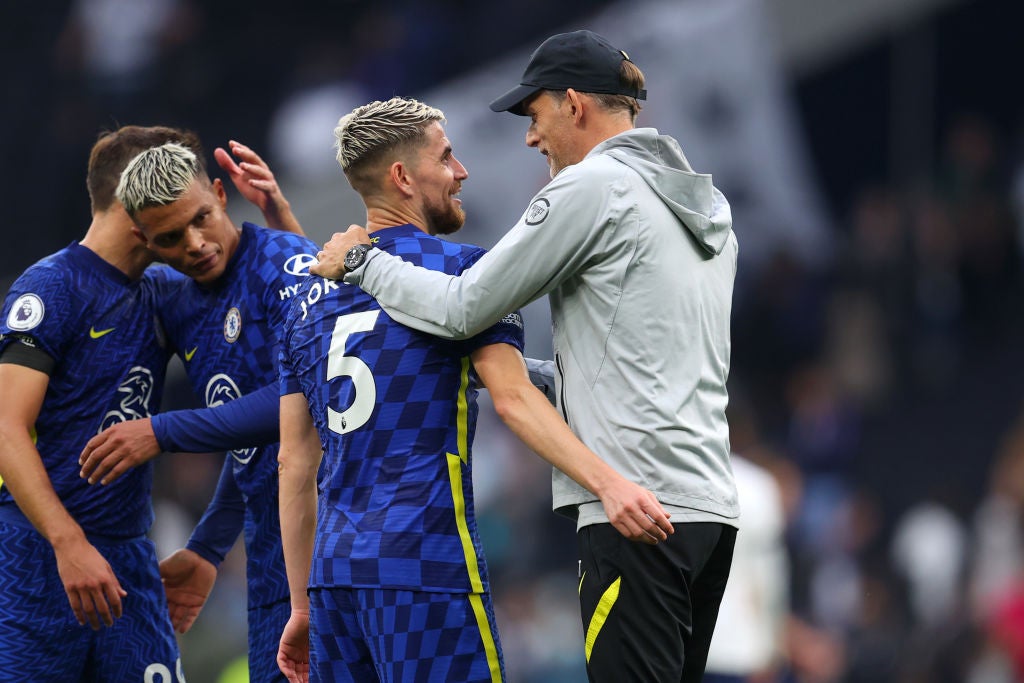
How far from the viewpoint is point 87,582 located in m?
4.37

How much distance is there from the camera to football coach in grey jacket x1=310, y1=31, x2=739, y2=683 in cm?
369

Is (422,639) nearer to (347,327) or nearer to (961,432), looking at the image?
(347,327)

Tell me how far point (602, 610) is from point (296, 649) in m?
0.97

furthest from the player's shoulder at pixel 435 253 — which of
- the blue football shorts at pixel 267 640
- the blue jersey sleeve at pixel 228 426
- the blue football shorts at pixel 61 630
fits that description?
the blue football shorts at pixel 61 630

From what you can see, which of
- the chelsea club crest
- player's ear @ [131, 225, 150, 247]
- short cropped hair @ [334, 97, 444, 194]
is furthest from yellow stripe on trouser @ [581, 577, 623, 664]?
player's ear @ [131, 225, 150, 247]

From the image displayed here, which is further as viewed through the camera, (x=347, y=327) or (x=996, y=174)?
(x=996, y=174)

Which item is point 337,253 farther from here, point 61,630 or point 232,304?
point 61,630

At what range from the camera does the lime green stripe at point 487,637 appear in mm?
3740

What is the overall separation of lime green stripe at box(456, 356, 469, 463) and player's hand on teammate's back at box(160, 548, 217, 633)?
1568mm

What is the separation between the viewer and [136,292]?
4.75 m

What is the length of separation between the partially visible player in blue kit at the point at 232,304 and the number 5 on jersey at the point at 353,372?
2.26 feet

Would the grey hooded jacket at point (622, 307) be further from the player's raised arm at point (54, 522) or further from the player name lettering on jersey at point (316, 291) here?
the player's raised arm at point (54, 522)

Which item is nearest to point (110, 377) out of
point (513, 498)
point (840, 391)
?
point (513, 498)

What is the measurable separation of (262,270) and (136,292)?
1.48ft
